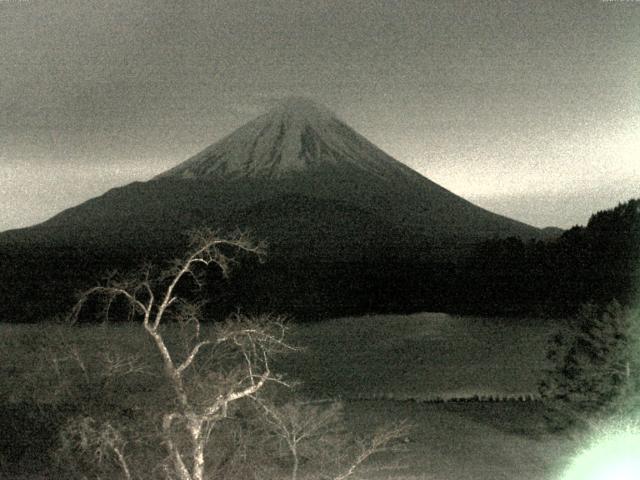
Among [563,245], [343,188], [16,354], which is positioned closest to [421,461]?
[16,354]

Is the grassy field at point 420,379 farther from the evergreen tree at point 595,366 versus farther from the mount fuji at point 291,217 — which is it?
the mount fuji at point 291,217

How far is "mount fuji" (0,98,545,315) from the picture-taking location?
35113 millimetres

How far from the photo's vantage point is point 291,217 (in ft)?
184

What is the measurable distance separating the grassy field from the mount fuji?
5.91 metres

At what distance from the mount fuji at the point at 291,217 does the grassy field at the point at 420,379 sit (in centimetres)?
591

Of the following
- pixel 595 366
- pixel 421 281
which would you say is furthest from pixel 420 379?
pixel 421 281

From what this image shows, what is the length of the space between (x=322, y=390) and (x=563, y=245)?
53.6 feet

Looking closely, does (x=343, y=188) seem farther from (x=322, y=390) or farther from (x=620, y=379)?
(x=620, y=379)

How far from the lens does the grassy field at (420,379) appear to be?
1136 cm

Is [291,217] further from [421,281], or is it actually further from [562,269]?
[562,269]

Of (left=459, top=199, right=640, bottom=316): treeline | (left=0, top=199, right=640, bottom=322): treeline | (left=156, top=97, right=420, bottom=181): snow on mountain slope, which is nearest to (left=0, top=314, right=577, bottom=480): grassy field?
(left=459, top=199, right=640, bottom=316): treeline

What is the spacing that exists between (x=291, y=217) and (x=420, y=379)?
122 ft

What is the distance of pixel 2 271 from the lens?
31.9 metres

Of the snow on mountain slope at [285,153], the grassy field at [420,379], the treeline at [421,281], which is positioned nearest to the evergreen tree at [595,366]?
the grassy field at [420,379]
